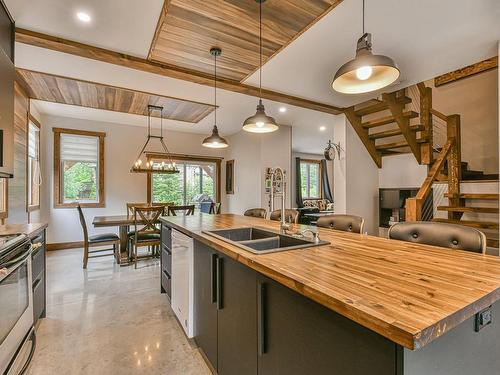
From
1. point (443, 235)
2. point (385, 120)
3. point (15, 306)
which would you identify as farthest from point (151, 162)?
point (443, 235)

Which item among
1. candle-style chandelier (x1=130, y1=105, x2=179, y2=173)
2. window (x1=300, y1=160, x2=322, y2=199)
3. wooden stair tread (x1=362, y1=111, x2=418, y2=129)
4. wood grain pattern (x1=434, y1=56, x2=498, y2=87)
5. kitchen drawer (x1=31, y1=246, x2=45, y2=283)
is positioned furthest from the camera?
window (x1=300, y1=160, x2=322, y2=199)

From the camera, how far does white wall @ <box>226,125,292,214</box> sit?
5.83 m

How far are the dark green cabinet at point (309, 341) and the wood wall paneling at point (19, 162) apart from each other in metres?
3.53

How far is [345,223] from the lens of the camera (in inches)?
93.7

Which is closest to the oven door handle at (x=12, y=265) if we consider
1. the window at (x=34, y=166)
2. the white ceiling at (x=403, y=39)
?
the white ceiling at (x=403, y=39)

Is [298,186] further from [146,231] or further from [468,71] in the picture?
[146,231]

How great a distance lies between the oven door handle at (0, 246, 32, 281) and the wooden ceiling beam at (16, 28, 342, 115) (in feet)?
6.29

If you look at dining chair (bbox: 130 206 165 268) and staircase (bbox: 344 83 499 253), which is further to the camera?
dining chair (bbox: 130 206 165 268)

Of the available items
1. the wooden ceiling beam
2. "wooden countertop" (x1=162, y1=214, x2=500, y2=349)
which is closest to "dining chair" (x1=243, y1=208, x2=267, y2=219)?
the wooden ceiling beam

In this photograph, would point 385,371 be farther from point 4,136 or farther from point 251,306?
point 4,136

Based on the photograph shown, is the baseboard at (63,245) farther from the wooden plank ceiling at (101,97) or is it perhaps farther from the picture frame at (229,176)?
the picture frame at (229,176)

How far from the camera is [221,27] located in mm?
2342

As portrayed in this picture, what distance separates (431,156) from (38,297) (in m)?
5.09

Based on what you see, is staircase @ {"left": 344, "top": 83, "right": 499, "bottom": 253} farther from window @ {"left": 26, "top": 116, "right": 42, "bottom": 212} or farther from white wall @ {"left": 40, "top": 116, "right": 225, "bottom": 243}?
window @ {"left": 26, "top": 116, "right": 42, "bottom": 212}
